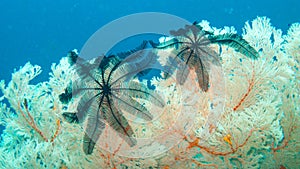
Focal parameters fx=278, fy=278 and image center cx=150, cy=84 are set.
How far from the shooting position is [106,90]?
2668 millimetres

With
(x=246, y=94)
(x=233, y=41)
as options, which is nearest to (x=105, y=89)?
(x=233, y=41)

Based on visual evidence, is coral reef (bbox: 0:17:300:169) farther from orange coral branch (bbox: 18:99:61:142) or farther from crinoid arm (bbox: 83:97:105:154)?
crinoid arm (bbox: 83:97:105:154)

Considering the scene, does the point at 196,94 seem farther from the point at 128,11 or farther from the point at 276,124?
the point at 128,11

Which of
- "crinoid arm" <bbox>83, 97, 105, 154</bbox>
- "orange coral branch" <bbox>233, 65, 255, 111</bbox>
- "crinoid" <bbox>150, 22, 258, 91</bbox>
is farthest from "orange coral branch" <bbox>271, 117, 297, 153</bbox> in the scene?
"crinoid arm" <bbox>83, 97, 105, 154</bbox>

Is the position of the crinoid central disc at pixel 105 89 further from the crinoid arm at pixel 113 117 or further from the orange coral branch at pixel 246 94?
the orange coral branch at pixel 246 94

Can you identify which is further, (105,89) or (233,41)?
(233,41)

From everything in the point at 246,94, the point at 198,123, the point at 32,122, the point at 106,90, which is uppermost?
the point at 246,94

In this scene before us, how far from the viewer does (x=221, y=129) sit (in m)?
2.97

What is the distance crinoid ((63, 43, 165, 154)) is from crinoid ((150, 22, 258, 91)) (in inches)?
19.8

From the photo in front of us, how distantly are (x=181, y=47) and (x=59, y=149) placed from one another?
6.31 ft

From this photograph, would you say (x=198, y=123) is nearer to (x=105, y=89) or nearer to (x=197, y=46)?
(x=197, y=46)

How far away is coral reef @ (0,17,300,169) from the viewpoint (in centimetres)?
308

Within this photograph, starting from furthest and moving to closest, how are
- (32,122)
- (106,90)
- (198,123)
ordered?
(32,122) < (198,123) < (106,90)

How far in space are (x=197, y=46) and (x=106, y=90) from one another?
1197mm
